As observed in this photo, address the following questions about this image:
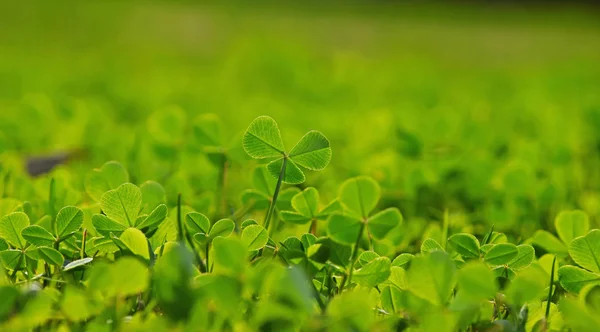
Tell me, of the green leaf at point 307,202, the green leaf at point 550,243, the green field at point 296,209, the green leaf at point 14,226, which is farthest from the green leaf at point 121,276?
the green leaf at point 550,243

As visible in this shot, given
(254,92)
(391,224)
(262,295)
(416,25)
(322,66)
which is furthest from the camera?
(416,25)

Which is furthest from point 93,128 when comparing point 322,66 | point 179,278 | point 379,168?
point 322,66

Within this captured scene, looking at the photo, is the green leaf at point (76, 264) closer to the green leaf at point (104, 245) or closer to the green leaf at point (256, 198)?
the green leaf at point (104, 245)

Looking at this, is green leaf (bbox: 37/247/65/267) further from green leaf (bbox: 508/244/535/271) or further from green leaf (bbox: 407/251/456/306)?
green leaf (bbox: 508/244/535/271)

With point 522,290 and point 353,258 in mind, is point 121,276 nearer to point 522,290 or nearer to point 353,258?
point 353,258

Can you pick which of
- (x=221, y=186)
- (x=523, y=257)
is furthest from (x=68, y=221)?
(x=523, y=257)

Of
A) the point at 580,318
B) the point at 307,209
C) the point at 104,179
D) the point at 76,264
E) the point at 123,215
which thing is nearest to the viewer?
the point at 580,318

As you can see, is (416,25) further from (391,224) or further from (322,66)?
(391,224)

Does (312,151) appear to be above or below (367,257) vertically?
above
